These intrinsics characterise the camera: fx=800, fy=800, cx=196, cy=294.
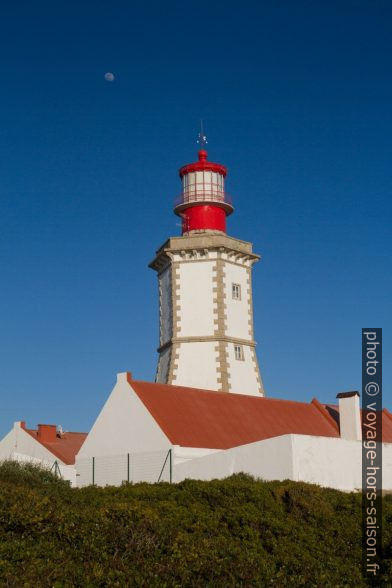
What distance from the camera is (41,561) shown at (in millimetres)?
13008

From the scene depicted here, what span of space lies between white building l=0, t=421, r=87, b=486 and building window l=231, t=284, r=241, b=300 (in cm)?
1017

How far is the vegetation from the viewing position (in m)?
13.2

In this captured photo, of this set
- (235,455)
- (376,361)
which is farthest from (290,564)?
(235,455)

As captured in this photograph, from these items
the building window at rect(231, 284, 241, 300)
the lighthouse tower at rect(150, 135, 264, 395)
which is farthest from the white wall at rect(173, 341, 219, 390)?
the building window at rect(231, 284, 241, 300)

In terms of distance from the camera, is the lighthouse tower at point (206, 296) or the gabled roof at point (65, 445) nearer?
the lighthouse tower at point (206, 296)

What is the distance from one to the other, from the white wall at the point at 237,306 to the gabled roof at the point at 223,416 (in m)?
3.81

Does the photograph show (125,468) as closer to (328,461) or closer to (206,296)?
(328,461)

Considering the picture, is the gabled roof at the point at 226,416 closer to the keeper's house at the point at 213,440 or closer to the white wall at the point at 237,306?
the keeper's house at the point at 213,440

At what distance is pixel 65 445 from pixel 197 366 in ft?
30.1

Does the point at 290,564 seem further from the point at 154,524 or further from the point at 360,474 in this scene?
the point at 360,474

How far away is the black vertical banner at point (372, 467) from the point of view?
57.8 ft

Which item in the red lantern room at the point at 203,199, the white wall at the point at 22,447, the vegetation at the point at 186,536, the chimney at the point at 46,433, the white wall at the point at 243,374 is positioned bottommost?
the vegetation at the point at 186,536

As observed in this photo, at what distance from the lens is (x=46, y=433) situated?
130ft

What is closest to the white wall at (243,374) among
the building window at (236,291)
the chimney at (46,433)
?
the building window at (236,291)
